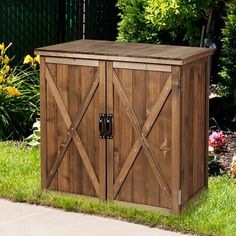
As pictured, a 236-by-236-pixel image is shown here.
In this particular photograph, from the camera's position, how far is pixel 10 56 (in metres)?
11.3

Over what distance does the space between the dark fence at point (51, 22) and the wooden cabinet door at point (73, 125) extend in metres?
4.39

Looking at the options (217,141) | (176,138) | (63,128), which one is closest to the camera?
(176,138)

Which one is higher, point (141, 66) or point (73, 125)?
point (141, 66)

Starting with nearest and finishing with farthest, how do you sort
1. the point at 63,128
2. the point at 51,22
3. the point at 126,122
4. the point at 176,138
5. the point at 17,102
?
the point at 176,138 < the point at 126,122 < the point at 63,128 < the point at 17,102 < the point at 51,22

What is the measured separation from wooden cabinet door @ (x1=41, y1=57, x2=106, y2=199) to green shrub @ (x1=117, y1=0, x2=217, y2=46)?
265 cm

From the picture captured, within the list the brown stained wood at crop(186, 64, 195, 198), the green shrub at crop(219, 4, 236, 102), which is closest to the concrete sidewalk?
the brown stained wood at crop(186, 64, 195, 198)

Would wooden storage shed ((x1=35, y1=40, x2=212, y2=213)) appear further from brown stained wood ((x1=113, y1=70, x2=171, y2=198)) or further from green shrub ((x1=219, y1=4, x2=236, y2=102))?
green shrub ((x1=219, y1=4, x2=236, y2=102))

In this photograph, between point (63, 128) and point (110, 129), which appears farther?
point (63, 128)

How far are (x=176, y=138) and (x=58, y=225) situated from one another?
3.66 ft

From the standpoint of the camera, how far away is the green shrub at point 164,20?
9352 mm

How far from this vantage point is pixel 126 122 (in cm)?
674

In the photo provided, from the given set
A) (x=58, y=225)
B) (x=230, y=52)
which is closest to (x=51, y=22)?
(x=230, y=52)

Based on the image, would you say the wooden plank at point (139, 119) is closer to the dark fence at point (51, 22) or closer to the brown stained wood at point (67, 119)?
the brown stained wood at point (67, 119)

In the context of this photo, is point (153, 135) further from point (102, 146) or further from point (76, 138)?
point (76, 138)
